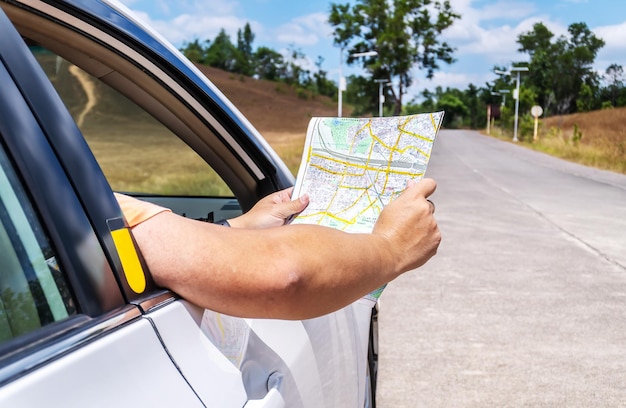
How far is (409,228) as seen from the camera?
5.41ft

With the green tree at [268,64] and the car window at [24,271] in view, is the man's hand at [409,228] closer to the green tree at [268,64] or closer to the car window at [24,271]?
the car window at [24,271]

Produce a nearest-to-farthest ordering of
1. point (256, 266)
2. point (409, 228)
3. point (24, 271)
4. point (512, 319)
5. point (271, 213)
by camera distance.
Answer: point (24, 271) < point (256, 266) < point (409, 228) < point (271, 213) < point (512, 319)

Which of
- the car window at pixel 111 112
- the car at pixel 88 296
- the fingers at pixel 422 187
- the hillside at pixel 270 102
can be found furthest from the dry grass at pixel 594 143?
the hillside at pixel 270 102

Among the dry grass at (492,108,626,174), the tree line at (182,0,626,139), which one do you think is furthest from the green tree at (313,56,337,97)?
the dry grass at (492,108,626,174)

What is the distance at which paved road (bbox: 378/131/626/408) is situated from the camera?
13.3 feet

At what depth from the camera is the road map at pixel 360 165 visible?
182 centimetres

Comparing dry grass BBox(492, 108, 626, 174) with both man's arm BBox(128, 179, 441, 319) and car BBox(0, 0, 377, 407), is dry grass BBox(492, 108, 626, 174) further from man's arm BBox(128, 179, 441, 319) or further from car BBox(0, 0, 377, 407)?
man's arm BBox(128, 179, 441, 319)

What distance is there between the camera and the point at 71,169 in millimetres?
1188

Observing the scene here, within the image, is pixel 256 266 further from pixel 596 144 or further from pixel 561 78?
pixel 561 78

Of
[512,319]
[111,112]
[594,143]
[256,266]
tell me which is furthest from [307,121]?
[256,266]

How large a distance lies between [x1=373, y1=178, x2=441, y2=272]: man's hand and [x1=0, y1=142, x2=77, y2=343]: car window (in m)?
0.71

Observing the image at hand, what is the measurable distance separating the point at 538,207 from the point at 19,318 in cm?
1206

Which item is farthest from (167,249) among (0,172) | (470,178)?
(470,178)

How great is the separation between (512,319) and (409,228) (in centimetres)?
404
